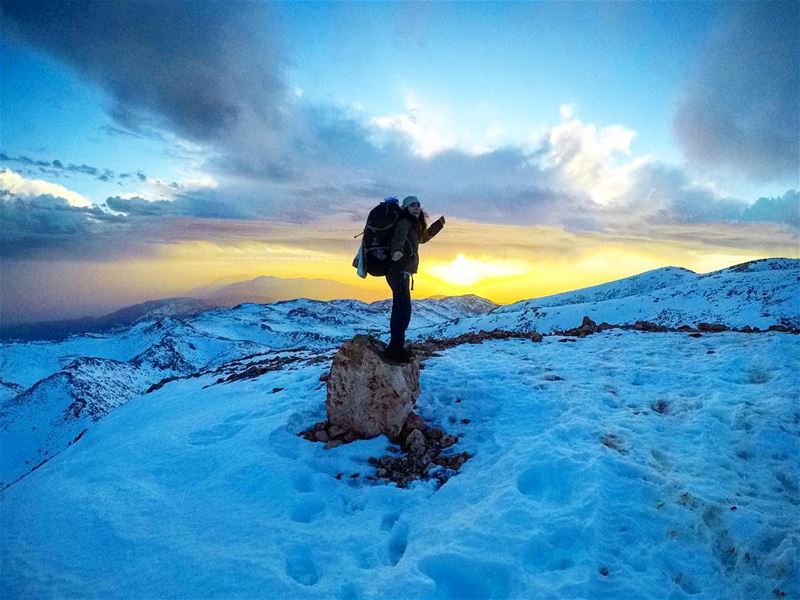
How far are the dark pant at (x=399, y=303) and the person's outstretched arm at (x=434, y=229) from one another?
104 centimetres

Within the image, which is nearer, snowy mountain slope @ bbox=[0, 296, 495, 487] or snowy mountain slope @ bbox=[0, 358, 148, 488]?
snowy mountain slope @ bbox=[0, 358, 148, 488]

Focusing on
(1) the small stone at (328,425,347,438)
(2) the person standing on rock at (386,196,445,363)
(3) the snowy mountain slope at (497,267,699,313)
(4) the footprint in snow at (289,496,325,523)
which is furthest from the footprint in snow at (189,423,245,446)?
(3) the snowy mountain slope at (497,267,699,313)

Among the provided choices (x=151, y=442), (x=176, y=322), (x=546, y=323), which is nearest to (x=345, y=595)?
(x=151, y=442)

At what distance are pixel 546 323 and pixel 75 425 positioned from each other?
70506 mm

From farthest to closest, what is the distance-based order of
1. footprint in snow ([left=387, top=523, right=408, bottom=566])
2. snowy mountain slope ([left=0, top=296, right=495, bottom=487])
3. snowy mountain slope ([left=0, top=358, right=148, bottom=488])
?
snowy mountain slope ([left=0, top=296, right=495, bottom=487]) → snowy mountain slope ([left=0, top=358, right=148, bottom=488]) → footprint in snow ([left=387, top=523, right=408, bottom=566])

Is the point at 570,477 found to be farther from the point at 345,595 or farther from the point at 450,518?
the point at 345,595

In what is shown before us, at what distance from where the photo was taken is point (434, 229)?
31.7ft

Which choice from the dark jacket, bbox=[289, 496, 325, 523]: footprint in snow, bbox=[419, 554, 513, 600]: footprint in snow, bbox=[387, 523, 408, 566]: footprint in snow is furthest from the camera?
the dark jacket

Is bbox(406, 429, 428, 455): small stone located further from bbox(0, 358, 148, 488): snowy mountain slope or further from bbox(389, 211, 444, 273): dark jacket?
bbox(0, 358, 148, 488): snowy mountain slope

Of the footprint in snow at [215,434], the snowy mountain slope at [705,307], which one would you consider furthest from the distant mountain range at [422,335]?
the footprint in snow at [215,434]

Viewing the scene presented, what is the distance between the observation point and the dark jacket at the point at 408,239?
29.1ft

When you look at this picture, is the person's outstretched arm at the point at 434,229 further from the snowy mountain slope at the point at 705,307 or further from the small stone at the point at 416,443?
the snowy mountain slope at the point at 705,307

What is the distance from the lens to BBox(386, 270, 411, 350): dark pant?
941cm

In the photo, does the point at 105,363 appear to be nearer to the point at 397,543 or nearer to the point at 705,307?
the point at 397,543
